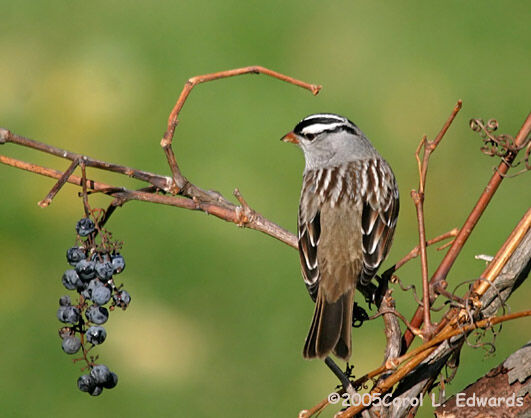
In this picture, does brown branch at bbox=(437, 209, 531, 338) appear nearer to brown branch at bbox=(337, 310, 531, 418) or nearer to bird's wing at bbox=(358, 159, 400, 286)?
brown branch at bbox=(337, 310, 531, 418)

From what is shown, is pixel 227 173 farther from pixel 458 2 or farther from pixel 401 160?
pixel 458 2

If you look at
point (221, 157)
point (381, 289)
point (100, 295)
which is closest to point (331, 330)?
point (381, 289)

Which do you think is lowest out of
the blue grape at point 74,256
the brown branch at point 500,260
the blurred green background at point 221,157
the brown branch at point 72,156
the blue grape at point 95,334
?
the brown branch at point 500,260

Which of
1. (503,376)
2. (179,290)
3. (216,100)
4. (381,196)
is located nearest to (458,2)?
(216,100)

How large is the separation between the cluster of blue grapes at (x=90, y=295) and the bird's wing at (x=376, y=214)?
1.23m

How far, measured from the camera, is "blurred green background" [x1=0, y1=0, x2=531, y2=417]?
5617 millimetres

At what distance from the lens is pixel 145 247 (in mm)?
6316

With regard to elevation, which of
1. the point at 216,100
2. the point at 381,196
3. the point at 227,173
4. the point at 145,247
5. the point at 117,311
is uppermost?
the point at 216,100

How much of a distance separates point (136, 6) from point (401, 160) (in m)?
3.16

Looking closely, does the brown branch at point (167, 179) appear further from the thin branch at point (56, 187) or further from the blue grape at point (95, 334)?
the blue grape at point (95, 334)

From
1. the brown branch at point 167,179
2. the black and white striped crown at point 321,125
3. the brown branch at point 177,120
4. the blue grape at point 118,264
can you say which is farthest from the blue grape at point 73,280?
the black and white striped crown at point 321,125

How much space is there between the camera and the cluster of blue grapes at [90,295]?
242cm

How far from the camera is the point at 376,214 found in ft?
12.2

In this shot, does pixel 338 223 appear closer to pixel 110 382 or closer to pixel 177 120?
pixel 177 120
